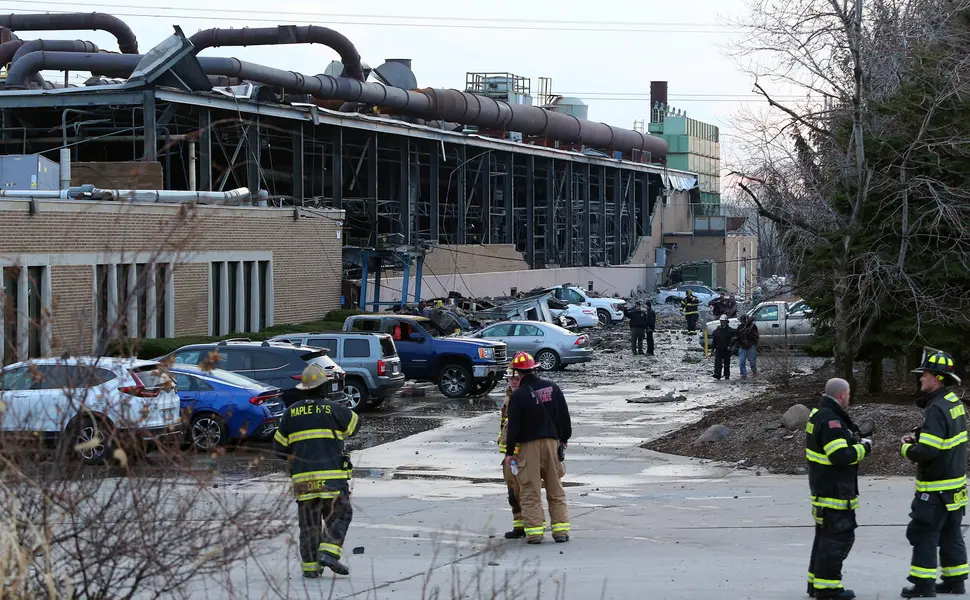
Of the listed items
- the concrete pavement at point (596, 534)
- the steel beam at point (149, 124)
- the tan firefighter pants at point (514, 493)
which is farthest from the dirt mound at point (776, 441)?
the steel beam at point (149, 124)

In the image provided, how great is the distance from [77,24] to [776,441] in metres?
40.2

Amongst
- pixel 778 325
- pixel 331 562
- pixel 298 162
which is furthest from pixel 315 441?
pixel 298 162

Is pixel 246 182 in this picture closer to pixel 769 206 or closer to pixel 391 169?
pixel 391 169

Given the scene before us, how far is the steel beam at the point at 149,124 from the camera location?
3344 cm

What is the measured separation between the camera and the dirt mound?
15.8 m

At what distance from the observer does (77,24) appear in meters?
48.9

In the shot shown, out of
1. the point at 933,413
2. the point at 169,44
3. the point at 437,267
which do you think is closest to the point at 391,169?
the point at 437,267

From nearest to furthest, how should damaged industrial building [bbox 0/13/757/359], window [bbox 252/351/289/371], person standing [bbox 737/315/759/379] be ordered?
window [bbox 252/351/289/371]
damaged industrial building [bbox 0/13/757/359]
person standing [bbox 737/315/759/379]

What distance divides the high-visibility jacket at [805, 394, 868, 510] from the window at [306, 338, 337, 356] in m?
16.6

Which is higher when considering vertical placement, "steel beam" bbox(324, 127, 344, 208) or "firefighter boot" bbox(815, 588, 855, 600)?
"steel beam" bbox(324, 127, 344, 208)

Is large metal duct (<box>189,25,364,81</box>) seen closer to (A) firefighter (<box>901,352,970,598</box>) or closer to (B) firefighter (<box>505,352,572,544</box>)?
(B) firefighter (<box>505,352,572,544</box>)

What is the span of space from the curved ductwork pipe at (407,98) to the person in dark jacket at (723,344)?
2026 centimetres

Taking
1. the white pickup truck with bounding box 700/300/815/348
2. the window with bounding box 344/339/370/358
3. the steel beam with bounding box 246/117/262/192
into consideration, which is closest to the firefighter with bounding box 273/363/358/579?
the window with bounding box 344/339/370/358

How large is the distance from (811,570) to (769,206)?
1437 centimetres
